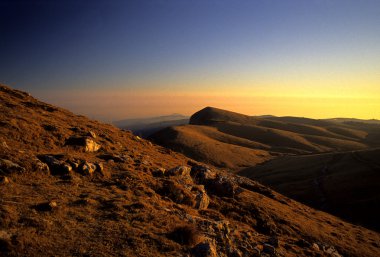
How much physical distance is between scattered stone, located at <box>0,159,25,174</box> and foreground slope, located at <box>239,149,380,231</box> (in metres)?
38.1

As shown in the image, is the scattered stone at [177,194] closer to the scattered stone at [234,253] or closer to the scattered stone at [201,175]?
the scattered stone at [201,175]

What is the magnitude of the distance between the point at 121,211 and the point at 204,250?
14.9 ft

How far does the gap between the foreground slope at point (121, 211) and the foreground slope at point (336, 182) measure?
39.9 feet

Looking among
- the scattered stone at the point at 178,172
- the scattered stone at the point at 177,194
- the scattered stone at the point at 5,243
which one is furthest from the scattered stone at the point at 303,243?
the scattered stone at the point at 5,243

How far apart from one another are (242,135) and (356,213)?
351 ft

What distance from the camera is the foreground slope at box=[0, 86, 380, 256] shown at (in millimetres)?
10219

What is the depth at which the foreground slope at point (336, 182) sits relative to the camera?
3697 cm

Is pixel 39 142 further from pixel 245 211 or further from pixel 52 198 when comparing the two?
pixel 245 211

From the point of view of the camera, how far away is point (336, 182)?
47000mm

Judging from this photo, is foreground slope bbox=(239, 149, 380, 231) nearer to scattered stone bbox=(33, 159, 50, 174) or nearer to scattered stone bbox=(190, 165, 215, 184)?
scattered stone bbox=(190, 165, 215, 184)

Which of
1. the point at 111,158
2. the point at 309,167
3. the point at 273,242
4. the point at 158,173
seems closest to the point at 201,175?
the point at 158,173

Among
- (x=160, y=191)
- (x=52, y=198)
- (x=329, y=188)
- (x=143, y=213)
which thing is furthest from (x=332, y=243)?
(x=329, y=188)

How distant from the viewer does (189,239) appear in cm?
1164

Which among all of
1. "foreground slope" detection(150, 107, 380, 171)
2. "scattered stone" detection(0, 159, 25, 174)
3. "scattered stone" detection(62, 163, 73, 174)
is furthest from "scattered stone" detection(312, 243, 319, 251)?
"foreground slope" detection(150, 107, 380, 171)
